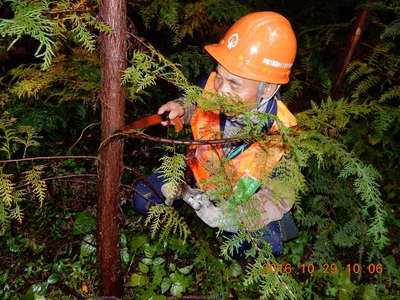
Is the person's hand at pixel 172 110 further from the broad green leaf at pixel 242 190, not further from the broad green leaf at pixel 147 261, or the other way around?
the broad green leaf at pixel 147 261

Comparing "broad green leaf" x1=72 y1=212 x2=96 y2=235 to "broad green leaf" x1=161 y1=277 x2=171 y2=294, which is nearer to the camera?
"broad green leaf" x1=161 y1=277 x2=171 y2=294

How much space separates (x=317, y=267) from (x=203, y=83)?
9.16 ft

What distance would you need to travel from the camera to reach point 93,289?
3.32 metres

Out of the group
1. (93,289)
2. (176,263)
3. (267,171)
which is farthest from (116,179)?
(176,263)

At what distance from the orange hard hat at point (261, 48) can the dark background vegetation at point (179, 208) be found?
49cm

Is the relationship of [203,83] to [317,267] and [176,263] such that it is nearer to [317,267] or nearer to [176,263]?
[176,263]

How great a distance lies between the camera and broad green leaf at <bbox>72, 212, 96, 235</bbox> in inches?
143

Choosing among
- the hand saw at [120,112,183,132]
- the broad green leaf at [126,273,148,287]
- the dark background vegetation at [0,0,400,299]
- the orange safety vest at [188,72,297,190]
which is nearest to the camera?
the hand saw at [120,112,183,132]

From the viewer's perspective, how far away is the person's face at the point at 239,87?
258 cm

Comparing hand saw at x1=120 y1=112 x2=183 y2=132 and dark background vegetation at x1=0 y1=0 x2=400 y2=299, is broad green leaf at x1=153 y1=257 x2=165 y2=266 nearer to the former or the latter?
dark background vegetation at x1=0 y1=0 x2=400 y2=299

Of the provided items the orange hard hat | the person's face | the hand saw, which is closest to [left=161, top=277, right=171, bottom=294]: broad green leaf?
the hand saw

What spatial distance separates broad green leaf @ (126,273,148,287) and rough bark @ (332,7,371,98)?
9.50 ft

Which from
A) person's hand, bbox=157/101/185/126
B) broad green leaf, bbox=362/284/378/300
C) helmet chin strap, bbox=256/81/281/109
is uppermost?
helmet chin strap, bbox=256/81/281/109

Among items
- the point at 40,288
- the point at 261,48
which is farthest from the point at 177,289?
the point at 261,48
